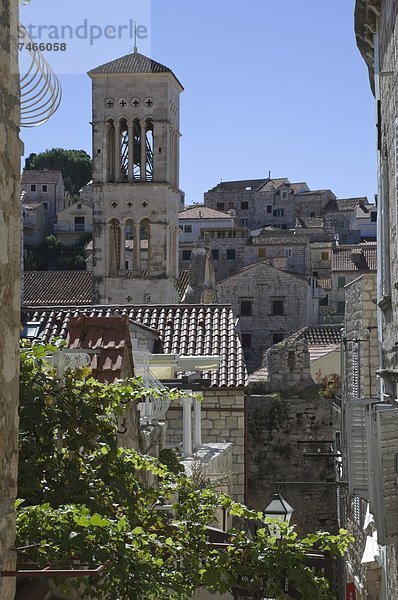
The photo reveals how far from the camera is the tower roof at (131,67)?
47.6 m

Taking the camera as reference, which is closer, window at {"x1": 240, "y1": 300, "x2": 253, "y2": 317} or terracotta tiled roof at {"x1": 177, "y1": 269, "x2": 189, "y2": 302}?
terracotta tiled roof at {"x1": 177, "y1": 269, "x2": 189, "y2": 302}

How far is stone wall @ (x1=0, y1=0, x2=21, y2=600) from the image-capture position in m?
4.13

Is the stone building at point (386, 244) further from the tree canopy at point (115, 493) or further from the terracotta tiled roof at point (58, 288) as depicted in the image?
the terracotta tiled roof at point (58, 288)

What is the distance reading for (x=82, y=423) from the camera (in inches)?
270

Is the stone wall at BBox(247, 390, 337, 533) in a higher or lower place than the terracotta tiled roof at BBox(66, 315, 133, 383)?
lower

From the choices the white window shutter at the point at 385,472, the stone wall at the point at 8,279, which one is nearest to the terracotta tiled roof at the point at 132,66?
the white window shutter at the point at 385,472

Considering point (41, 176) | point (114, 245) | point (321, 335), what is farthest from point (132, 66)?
point (41, 176)

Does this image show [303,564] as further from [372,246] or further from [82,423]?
[372,246]

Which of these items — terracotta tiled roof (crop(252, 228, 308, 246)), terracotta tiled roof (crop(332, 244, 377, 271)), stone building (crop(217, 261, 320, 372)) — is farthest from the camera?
terracotta tiled roof (crop(332, 244, 377, 271))

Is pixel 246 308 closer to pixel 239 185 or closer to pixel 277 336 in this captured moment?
pixel 277 336

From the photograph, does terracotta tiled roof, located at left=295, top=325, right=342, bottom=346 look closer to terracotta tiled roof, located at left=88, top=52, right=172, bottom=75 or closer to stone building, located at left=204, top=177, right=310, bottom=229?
terracotta tiled roof, located at left=88, top=52, right=172, bottom=75

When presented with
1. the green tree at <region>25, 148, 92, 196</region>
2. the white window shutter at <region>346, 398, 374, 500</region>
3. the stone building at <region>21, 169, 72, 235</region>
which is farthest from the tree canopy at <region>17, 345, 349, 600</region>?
the green tree at <region>25, 148, 92, 196</region>

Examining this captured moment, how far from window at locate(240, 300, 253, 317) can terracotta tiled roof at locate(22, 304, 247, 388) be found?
3670 centimetres

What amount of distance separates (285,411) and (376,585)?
21.8 meters
